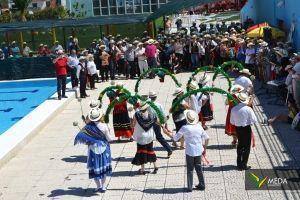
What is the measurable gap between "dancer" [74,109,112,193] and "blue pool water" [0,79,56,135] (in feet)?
26.6

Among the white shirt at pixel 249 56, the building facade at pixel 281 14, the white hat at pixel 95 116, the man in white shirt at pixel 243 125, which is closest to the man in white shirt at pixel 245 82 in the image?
the man in white shirt at pixel 243 125

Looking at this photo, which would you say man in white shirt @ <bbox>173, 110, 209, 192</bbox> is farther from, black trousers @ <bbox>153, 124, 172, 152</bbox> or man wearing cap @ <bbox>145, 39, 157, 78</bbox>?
man wearing cap @ <bbox>145, 39, 157, 78</bbox>

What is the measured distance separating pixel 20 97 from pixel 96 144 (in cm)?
1311

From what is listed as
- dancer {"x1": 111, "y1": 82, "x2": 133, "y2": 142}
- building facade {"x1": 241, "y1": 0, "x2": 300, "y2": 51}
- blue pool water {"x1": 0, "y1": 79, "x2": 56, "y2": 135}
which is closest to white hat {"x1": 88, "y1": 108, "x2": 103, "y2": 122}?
dancer {"x1": 111, "y1": 82, "x2": 133, "y2": 142}

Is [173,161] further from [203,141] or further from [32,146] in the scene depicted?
[32,146]

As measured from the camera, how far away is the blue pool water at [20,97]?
63.2 ft

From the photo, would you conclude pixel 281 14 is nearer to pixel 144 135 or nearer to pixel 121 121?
pixel 121 121

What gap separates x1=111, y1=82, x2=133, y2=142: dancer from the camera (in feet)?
44.9

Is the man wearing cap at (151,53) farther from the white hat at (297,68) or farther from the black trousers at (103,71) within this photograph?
the white hat at (297,68)

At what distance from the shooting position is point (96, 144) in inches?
392

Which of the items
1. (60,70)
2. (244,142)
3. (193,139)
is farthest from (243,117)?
(60,70)

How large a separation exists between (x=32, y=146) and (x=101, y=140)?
4.44m

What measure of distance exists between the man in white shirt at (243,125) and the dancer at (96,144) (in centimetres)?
255

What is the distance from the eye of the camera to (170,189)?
10.2 m
